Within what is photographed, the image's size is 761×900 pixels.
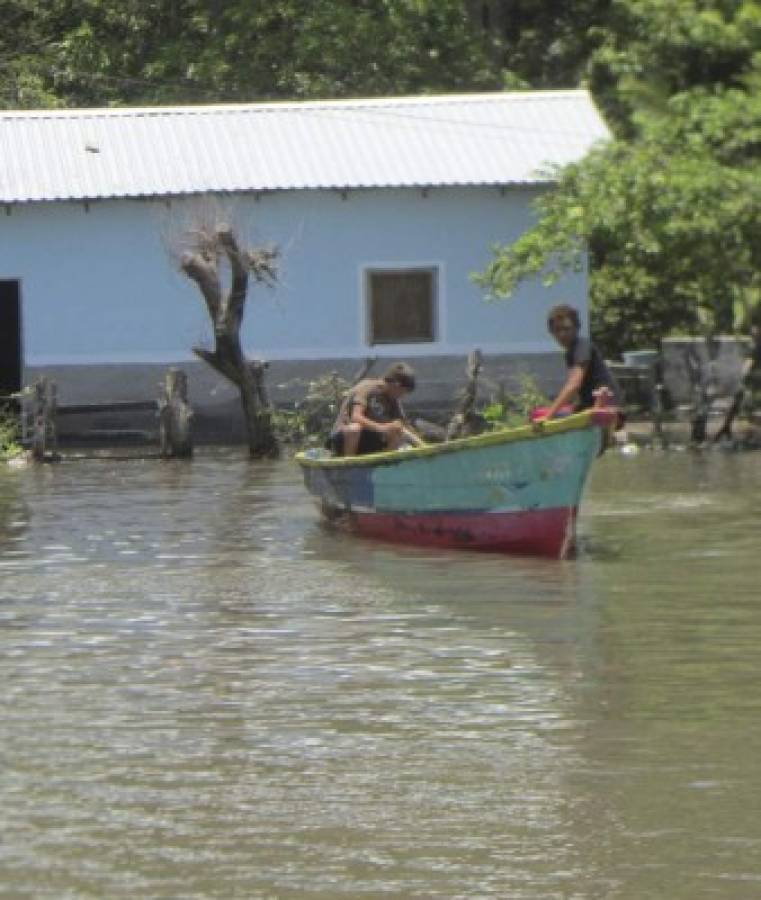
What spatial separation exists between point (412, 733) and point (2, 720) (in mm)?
2067

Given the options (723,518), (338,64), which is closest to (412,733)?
(723,518)

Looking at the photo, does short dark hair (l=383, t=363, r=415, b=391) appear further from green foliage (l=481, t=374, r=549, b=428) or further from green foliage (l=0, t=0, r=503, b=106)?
green foliage (l=0, t=0, r=503, b=106)

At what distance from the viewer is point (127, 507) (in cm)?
2484

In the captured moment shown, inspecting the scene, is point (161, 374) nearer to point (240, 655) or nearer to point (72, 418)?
point (72, 418)

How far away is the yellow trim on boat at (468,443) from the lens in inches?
739

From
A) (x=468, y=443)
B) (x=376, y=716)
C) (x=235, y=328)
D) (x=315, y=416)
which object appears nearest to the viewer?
(x=376, y=716)

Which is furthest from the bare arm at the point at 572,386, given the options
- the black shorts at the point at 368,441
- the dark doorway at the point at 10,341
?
the dark doorway at the point at 10,341

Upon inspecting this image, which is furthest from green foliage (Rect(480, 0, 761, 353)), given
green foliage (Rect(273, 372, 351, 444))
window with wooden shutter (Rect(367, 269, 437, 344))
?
green foliage (Rect(273, 372, 351, 444))

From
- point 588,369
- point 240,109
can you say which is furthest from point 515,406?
point 588,369

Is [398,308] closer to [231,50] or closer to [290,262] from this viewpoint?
[290,262]

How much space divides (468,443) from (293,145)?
15146 mm

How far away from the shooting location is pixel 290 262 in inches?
1326

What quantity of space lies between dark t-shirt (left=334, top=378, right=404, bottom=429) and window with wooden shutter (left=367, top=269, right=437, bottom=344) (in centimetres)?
1160

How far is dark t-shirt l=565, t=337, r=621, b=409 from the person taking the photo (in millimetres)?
19141
